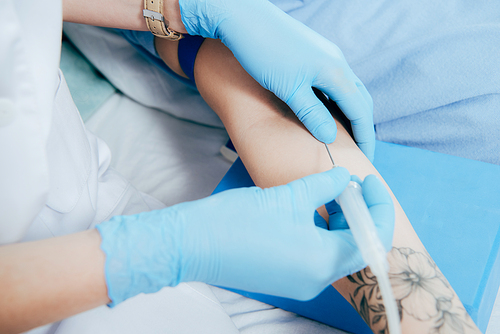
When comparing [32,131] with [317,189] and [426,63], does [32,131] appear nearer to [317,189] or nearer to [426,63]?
[317,189]

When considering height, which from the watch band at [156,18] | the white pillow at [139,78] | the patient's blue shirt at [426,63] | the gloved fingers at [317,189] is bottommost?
the white pillow at [139,78]

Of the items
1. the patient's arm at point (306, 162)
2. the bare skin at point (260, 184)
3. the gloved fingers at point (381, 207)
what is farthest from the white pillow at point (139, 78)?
the gloved fingers at point (381, 207)

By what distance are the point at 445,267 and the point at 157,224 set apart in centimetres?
61

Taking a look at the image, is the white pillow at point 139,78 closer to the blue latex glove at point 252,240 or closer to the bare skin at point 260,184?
the bare skin at point 260,184

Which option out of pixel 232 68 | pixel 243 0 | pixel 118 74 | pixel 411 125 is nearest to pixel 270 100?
pixel 232 68

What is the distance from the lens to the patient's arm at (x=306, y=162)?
56cm

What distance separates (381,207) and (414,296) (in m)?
0.16

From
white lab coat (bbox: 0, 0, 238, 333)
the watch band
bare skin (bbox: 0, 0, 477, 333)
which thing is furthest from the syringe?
the watch band

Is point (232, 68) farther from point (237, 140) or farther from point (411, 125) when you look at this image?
point (411, 125)

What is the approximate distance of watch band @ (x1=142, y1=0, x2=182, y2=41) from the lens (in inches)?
33.9

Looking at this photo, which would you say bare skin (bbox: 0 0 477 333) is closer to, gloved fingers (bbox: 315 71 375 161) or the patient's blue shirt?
gloved fingers (bbox: 315 71 375 161)

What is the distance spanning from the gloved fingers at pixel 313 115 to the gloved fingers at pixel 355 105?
0.16 ft

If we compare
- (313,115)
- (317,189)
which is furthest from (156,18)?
(317,189)

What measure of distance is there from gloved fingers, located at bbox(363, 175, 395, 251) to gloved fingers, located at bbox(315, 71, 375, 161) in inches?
9.5
